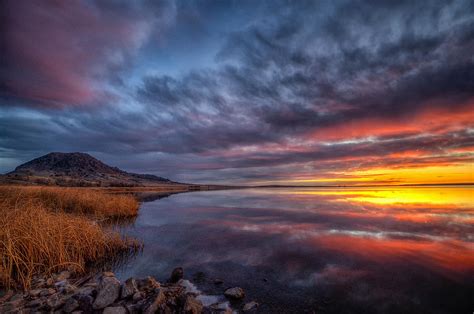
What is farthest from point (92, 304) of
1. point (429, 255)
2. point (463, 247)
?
point (463, 247)

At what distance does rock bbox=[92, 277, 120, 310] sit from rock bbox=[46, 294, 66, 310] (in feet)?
3.06

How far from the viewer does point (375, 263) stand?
11.3m

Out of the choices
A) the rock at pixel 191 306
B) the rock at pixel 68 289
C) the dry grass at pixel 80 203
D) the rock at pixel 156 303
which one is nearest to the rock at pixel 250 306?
the rock at pixel 191 306

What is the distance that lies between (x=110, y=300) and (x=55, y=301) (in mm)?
1464

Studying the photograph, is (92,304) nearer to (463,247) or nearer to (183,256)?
(183,256)

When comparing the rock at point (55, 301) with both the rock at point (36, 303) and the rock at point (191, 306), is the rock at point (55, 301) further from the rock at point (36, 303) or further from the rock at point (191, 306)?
the rock at point (191, 306)

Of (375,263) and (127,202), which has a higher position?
(127,202)

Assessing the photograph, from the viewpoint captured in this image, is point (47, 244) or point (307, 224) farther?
point (307, 224)

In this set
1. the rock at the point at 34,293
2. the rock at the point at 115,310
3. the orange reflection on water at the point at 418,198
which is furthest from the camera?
the orange reflection on water at the point at 418,198

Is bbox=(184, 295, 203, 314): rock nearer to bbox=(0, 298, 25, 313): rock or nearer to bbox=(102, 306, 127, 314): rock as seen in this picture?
bbox=(102, 306, 127, 314): rock

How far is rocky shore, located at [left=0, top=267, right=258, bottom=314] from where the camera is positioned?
6023 millimetres

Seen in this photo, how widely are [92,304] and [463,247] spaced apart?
712 inches

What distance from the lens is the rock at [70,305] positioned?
598 cm

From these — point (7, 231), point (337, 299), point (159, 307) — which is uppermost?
point (7, 231)
